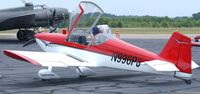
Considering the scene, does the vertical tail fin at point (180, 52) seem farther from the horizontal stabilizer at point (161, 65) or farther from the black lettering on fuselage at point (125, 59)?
the black lettering on fuselage at point (125, 59)

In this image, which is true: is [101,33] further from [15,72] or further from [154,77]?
[15,72]

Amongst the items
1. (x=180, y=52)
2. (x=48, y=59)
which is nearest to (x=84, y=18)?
(x=48, y=59)

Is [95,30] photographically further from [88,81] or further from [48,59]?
[48,59]

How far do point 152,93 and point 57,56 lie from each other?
3360 millimetres

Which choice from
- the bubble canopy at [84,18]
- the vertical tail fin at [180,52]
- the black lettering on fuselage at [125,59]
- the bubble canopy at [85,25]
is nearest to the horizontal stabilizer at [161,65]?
the vertical tail fin at [180,52]

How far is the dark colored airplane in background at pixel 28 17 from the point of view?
95.4 ft

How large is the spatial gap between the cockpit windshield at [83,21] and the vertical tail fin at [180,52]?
293 centimetres

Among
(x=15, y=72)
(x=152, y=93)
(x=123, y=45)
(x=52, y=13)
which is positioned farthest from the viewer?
(x=52, y=13)

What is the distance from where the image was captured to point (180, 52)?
9844 millimetres

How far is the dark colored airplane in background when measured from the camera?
29.1 meters

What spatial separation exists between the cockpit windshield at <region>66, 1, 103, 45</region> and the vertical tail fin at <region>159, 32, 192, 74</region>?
9.60ft

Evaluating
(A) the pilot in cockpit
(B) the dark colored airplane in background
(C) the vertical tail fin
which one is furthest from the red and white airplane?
(B) the dark colored airplane in background

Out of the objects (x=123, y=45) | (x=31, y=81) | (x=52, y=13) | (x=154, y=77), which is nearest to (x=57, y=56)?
(x=31, y=81)

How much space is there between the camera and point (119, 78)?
11984 mm
